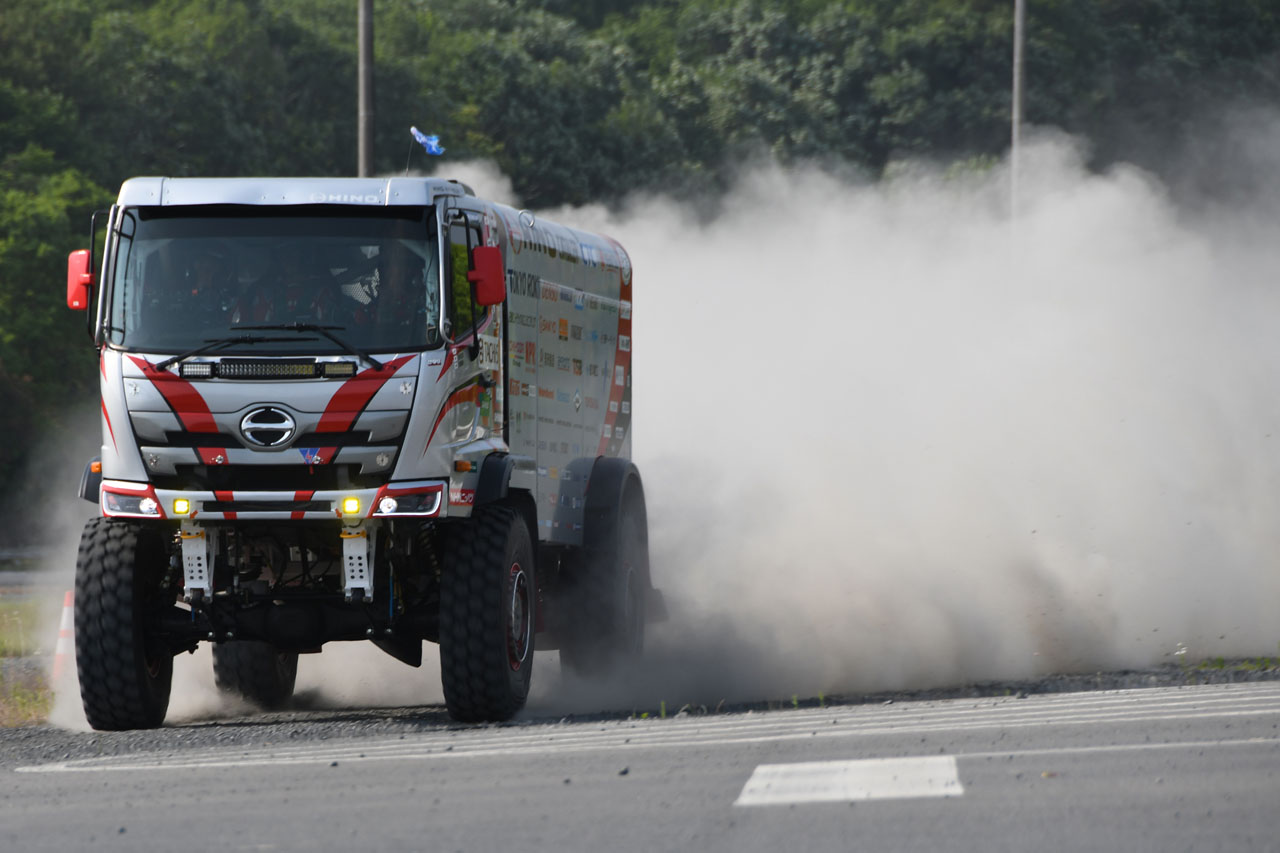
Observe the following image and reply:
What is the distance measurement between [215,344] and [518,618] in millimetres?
2316

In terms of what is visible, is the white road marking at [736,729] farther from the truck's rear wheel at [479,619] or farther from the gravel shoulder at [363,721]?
the gravel shoulder at [363,721]

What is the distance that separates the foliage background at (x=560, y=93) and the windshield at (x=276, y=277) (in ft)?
66.3

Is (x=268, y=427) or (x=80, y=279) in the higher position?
(x=80, y=279)

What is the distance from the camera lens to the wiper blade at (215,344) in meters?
10.2

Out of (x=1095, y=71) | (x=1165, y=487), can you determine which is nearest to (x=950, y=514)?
(x=1165, y=487)

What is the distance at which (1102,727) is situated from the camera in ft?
28.8

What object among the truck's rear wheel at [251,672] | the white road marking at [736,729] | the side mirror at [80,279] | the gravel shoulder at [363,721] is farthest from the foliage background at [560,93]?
the white road marking at [736,729]

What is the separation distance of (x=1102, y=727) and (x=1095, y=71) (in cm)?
5807

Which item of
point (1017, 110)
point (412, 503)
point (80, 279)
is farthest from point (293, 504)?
point (1017, 110)

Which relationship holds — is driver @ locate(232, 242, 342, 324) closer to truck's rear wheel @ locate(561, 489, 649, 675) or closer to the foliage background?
truck's rear wheel @ locate(561, 489, 649, 675)

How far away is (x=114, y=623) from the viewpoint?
34.7 feet

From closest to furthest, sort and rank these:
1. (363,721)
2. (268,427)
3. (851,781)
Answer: (851,781), (268,427), (363,721)

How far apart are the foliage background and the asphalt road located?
2222cm

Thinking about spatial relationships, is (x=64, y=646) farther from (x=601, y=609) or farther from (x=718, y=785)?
(x=718, y=785)
